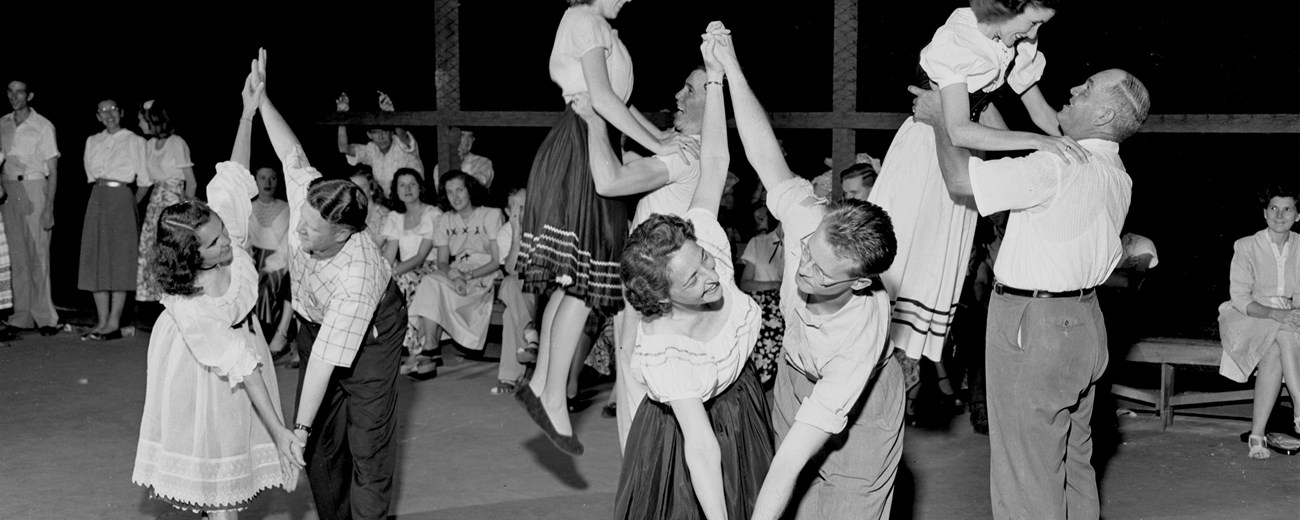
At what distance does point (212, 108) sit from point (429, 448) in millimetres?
6296

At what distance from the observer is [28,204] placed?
8.80 m

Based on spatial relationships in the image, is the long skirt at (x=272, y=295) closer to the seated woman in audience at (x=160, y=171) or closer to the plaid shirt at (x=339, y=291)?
the seated woman in audience at (x=160, y=171)

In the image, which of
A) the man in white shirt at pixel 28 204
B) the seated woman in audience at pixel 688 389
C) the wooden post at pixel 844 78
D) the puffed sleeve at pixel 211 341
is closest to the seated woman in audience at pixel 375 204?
the man in white shirt at pixel 28 204

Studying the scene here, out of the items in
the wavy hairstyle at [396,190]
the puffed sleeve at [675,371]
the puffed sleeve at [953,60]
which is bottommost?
the puffed sleeve at [675,371]

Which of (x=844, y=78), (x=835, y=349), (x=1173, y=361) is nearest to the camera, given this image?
(x=835, y=349)

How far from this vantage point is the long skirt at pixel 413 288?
24.5ft

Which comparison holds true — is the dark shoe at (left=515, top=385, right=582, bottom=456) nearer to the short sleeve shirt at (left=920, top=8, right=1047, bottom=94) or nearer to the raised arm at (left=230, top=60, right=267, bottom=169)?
the raised arm at (left=230, top=60, right=267, bottom=169)

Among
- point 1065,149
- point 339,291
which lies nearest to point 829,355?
A: point 1065,149

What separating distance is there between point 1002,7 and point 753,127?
0.70 metres

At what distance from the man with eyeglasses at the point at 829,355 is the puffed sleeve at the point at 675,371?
22 cm

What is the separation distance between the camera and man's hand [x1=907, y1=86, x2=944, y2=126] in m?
3.47

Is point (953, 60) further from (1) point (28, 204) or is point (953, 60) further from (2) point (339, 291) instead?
(1) point (28, 204)

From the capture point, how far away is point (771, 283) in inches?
264

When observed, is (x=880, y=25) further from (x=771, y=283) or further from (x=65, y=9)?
(x=65, y=9)
